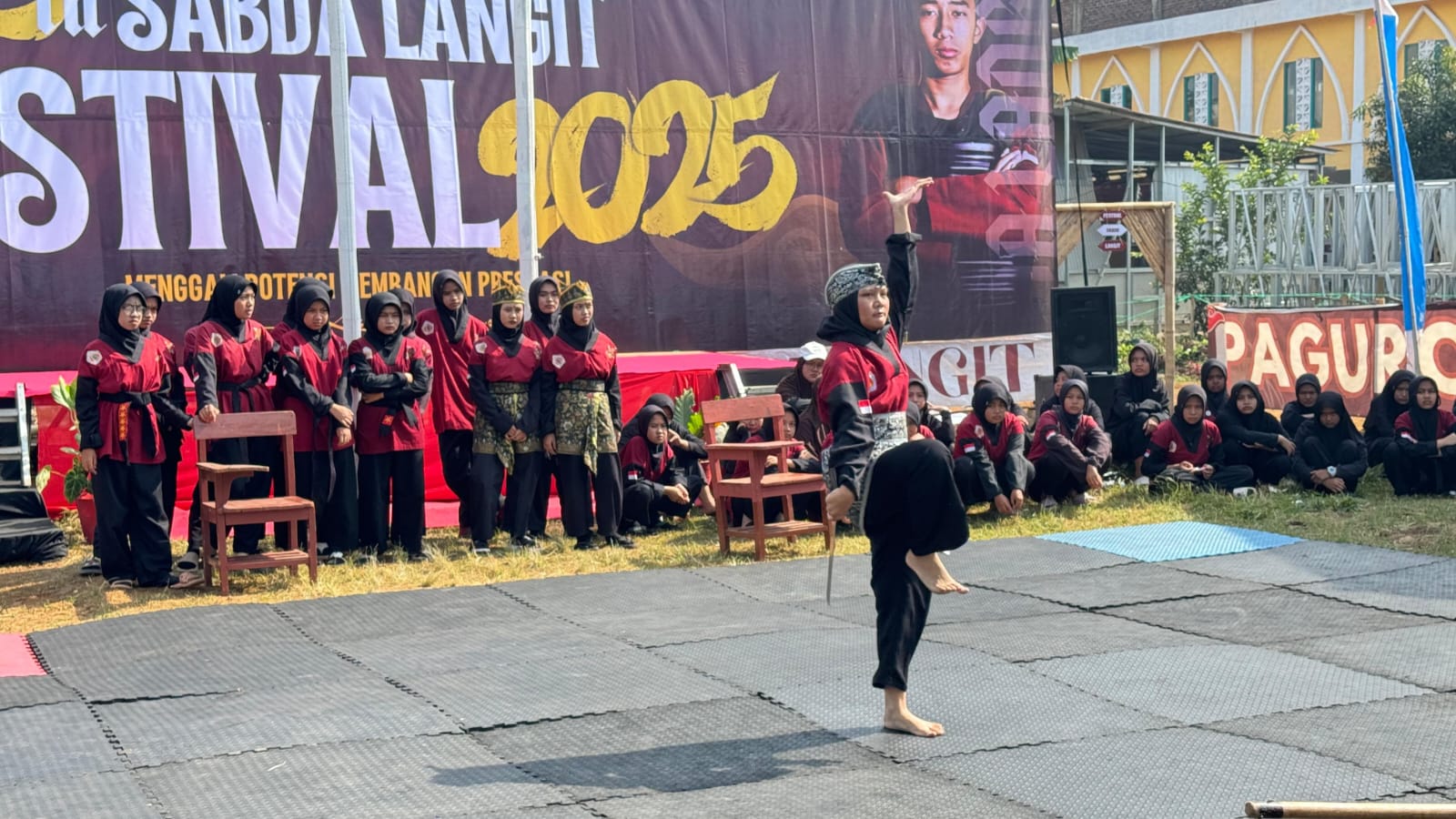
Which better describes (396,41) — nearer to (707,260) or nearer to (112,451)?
(707,260)

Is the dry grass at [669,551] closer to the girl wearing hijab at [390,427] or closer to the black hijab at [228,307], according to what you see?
the girl wearing hijab at [390,427]

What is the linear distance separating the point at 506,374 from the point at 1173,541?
4.00 meters

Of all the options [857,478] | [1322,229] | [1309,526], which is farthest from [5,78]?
[1322,229]

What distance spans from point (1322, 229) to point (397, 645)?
13913 mm

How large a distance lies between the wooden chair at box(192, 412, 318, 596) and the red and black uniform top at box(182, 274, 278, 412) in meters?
0.27

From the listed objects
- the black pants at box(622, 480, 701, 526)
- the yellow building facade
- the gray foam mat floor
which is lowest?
the gray foam mat floor

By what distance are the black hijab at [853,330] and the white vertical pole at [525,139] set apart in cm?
508

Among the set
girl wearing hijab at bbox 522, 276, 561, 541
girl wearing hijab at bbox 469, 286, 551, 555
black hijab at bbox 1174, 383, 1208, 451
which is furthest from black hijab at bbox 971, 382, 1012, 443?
girl wearing hijab at bbox 469, 286, 551, 555

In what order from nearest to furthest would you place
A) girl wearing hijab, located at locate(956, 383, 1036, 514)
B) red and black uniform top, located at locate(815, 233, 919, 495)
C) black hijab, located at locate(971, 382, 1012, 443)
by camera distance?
red and black uniform top, located at locate(815, 233, 919, 495), girl wearing hijab, located at locate(956, 383, 1036, 514), black hijab, located at locate(971, 382, 1012, 443)

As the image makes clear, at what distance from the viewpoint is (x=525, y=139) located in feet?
33.9

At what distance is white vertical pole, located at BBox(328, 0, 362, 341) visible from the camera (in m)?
9.71

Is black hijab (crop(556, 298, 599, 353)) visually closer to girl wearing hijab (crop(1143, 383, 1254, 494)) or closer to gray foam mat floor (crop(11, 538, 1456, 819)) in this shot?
gray foam mat floor (crop(11, 538, 1456, 819))

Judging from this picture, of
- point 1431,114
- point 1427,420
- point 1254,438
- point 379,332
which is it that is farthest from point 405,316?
point 1431,114

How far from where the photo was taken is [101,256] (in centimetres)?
1084
